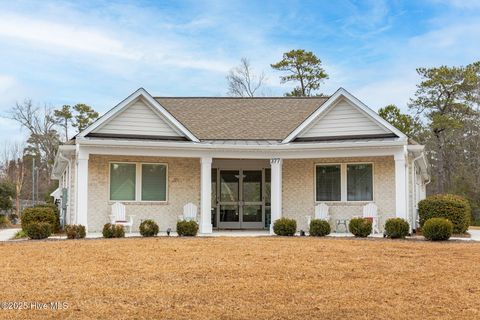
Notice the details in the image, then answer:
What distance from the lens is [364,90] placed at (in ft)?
107

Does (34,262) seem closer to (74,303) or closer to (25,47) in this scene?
(74,303)

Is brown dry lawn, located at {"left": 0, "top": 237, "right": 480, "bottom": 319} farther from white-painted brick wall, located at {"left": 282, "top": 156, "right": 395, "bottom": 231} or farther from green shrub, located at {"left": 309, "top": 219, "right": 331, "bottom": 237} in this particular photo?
white-painted brick wall, located at {"left": 282, "top": 156, "right": 395, "bottom": 231}

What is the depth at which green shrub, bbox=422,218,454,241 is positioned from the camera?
1530cm

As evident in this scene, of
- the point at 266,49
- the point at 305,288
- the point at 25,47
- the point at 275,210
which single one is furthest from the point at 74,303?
the point at 266,49

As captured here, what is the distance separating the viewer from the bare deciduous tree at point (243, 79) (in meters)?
44.0

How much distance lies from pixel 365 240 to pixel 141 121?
8146mm

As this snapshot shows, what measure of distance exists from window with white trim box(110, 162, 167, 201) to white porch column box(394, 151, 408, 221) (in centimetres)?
743

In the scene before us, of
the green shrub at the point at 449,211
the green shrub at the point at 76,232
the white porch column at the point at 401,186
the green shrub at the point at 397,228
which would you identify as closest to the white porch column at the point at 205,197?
the green shrub at the point at 76,232

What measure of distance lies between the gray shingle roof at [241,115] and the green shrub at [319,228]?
413 centimetres

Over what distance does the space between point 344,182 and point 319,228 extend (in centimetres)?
309

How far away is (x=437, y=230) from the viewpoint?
50.3 ft

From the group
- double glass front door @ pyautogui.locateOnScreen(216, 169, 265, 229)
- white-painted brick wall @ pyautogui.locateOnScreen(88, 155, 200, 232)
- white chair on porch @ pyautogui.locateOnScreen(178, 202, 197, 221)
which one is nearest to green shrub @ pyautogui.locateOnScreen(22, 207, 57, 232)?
white-painted brick wall @ pyautogui.locateOnScreen(88, 155, 200, 232)

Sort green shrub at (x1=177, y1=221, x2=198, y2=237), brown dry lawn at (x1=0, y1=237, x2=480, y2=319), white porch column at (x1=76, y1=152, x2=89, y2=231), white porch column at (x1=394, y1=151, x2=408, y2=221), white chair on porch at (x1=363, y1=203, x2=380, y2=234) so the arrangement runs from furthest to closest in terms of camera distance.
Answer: white chair on porch at (x1=363, y1=203, x2=380, y2=234) → white porch column at (x1=76, y1=152, x2=89, y2=231) → white porch column at (x1=394, y1=151, x2=408, y2=221) → green shrub at (x1=177, y1=221, x2=198, y2=237) → brown dry lawn at (x1=0, y1=237, x2=480, y2=319)

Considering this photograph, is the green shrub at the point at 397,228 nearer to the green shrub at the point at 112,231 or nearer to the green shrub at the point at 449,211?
the green shrub at the point at 449,211
